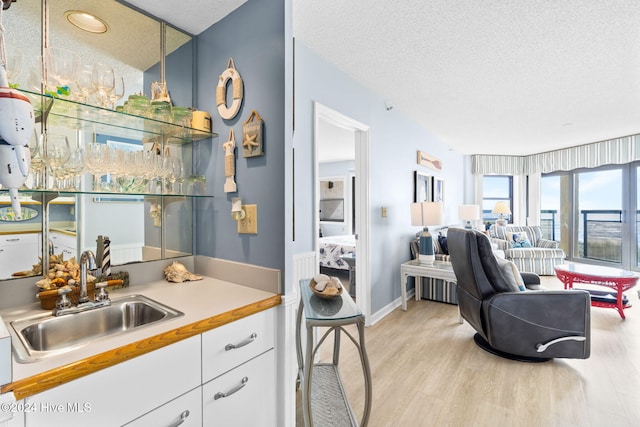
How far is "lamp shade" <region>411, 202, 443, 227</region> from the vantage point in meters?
3.80

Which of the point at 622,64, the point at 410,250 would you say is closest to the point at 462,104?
the point at 622,64

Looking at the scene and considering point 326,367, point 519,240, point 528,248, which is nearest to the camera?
point 326,367

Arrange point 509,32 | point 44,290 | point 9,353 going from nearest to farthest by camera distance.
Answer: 1. point 9,353
2. point 44,290
3. point 509,32

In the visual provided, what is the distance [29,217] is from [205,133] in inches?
33.3

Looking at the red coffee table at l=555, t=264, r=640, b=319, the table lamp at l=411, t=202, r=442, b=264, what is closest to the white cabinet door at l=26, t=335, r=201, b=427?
the table lamp at l=411, t=202, r=442, b=264

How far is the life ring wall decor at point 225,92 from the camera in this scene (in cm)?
157

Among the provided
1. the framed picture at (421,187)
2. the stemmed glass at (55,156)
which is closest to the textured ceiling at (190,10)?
the stemmed glass at (55,156)

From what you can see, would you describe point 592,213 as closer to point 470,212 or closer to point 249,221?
point 470,212

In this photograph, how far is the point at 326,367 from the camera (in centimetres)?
192

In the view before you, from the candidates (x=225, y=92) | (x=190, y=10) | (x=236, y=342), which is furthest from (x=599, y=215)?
(x=190, y=10)

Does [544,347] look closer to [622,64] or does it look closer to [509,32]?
[509,32]

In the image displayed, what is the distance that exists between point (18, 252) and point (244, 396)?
109 cm

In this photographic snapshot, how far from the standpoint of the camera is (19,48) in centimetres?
125

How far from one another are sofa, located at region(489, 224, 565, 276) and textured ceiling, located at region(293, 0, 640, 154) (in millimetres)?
2351
